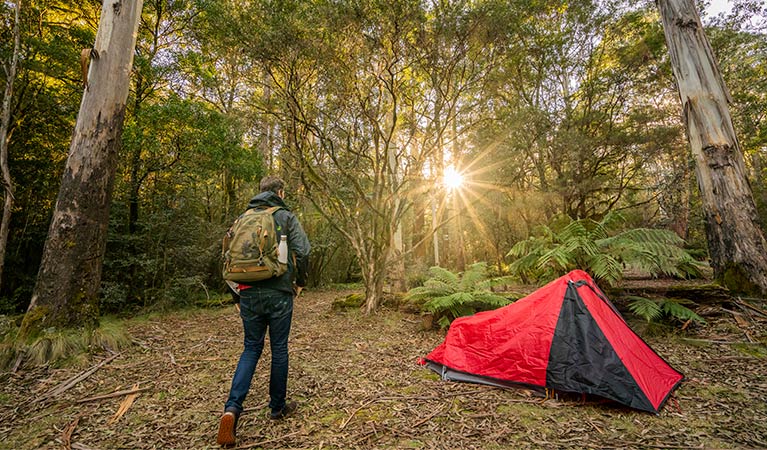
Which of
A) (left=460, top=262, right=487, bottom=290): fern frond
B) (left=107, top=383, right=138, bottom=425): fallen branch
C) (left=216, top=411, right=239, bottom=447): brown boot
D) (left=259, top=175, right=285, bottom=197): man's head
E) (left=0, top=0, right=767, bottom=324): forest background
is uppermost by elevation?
(left=0, top=0, right=767, bottom=324): forest background

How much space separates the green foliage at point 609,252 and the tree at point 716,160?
3.09 feet

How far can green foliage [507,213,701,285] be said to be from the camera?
4.54 metres

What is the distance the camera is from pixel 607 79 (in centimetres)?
1058

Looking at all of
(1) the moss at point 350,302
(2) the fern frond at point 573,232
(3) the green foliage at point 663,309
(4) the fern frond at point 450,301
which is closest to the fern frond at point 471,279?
(4) the fern frond at point 450,301

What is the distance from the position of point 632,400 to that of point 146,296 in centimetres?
920

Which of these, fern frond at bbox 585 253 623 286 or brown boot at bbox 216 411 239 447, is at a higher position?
fern frond at bbox 585 253 623 286

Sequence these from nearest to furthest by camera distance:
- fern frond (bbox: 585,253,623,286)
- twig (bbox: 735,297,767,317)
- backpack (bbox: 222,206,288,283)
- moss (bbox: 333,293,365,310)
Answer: backpack (bbox: 222,206,288,283) < twig (bbox: 735,297,767,317) < fern frond (bbox: 585,253,623,286) < moss (bbox: 333,293,365,310)

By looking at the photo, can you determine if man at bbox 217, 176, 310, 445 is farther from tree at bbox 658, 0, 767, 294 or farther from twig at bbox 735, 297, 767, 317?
tree at bbox 658, 0, 767, 294

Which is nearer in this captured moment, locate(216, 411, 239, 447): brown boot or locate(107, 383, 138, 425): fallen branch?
locate(216, 411, 239, 447): brown boot

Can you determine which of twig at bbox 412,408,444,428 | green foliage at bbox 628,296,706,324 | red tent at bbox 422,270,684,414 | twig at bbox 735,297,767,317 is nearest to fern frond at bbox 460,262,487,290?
red tent at bbox 422,270,684,414

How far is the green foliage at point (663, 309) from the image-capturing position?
4293 mm

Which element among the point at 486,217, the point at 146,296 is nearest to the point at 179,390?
the point at 146,296

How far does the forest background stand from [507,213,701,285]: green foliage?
1609 millimetres

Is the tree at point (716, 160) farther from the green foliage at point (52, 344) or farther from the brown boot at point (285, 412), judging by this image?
the green foliage at point (52, 344)
